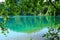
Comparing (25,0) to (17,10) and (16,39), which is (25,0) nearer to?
(17,10)

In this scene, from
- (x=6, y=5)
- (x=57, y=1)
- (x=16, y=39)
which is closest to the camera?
(x=6, y=5)

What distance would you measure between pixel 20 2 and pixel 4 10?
26cm

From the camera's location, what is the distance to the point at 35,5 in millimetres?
2760

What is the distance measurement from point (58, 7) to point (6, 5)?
101 centimetres

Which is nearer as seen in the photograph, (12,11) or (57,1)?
(12,11)

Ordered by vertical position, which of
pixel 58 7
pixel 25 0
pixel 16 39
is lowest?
pixel 16 39

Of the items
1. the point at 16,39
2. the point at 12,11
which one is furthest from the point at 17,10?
the point at 16,39

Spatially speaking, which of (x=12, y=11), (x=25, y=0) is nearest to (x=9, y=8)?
(x=12, y=11)

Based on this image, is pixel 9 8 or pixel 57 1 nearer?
pixel 9 8

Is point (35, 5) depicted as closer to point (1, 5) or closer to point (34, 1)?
point (34, 1)

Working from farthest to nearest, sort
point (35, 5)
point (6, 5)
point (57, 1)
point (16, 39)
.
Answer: point (16, 39)
point (57, 1)
point (35, 5)
point (6, 5)

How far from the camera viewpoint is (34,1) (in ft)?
8.93

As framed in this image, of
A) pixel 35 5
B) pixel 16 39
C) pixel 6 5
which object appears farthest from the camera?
pixel 16 39

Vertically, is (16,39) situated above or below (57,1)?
below
